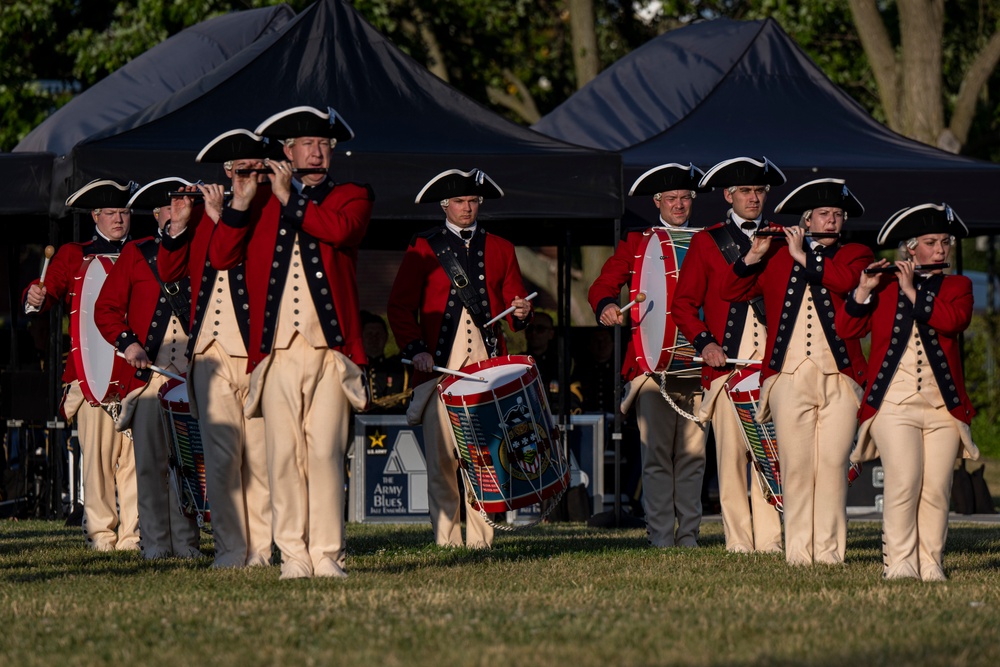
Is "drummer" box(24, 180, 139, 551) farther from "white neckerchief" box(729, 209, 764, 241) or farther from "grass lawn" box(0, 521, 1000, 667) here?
"white neckerchief" box(729, 209, 764, 241)

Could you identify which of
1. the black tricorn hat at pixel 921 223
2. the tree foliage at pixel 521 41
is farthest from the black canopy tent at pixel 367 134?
the tree foliage at pixel 521 41

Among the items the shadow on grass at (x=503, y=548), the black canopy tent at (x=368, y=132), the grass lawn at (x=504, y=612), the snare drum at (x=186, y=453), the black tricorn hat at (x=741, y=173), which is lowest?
the shadow on grass at (x=503, y=548)

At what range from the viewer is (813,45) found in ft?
81.9

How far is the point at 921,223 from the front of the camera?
8438 millimetres

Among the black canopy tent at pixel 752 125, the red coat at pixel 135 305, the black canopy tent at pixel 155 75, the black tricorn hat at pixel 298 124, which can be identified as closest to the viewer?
the black tricorn hat at pixel 298 124

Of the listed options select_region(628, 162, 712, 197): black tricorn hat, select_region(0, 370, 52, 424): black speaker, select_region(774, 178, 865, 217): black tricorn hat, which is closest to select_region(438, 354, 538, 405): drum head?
→ select_region(774, 178, 865, 217): black tricorn hat

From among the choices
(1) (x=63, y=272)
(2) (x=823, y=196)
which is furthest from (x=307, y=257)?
(1) (x=63, y=272)

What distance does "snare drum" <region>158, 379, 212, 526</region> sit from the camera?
30.9 feet

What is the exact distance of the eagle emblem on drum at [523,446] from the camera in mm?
9398

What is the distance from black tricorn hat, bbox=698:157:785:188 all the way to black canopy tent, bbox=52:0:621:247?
2.56 metres

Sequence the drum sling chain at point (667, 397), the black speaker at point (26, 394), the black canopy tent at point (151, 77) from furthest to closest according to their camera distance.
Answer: the black canopy tent at point (151, 77)
the black speaker at point (26, 394)
the drum sling chain at point (667, 397)

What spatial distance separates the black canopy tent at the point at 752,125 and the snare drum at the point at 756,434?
3436 millimetres

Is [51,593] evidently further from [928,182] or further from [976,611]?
[928,182]

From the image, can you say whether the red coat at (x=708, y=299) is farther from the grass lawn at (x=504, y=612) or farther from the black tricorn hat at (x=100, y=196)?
the black tricorn hat at (x=100, y=196)
